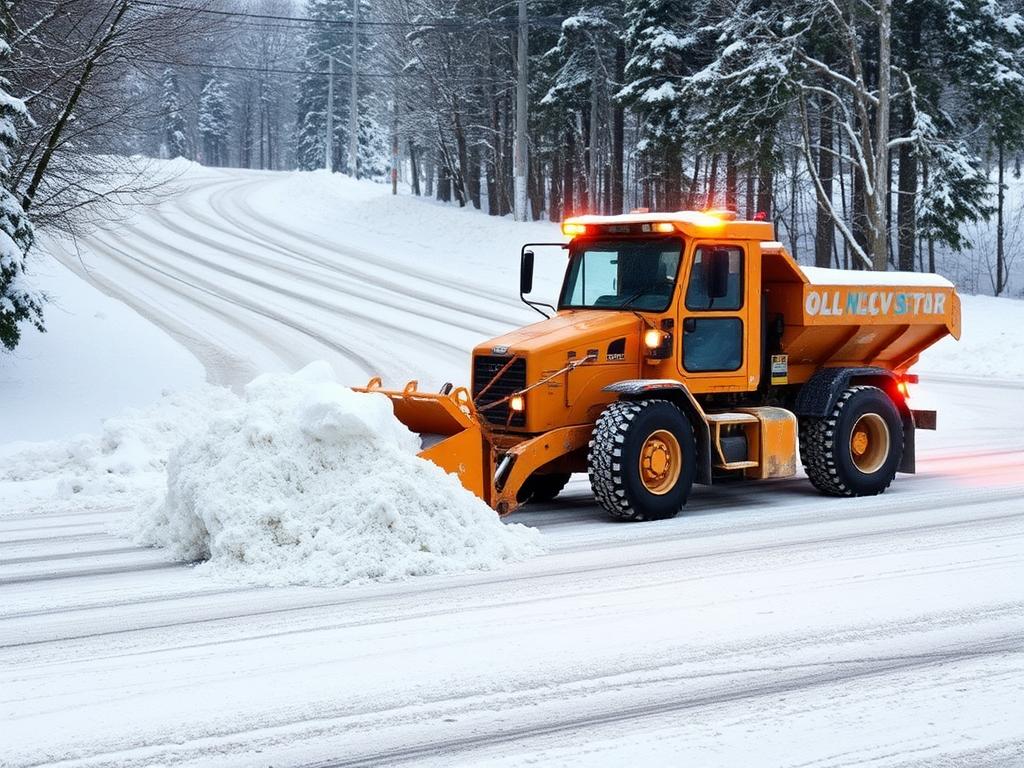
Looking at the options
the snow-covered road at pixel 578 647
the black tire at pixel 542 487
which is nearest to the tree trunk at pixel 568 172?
the black tire at pixel 542 487

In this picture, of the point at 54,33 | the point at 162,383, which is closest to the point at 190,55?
the point at 54,33

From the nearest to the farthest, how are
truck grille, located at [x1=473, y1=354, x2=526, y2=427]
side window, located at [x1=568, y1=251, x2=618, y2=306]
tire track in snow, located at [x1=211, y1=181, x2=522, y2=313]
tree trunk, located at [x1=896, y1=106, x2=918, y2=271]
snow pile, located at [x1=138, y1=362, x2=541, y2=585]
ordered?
snow pile, located at [x1=138, y1=362, x2=541, y2=585] → truck grille, located at [x1=473, y1=354, x2=526, y2=427] → side window, located at [x1=568, y1=251, x2=618, y2=306] → tire track in snow, located at [x1=211, y1=181, x2=522, y2=313] → tree trunk, located at [x1=896, y1=106, x2=918, y2=271]

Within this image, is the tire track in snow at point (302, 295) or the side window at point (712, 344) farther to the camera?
the tire track in snow at point (302, 295)

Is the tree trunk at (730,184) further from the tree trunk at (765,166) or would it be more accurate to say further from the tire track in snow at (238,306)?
the tire track in snow at (238,306)

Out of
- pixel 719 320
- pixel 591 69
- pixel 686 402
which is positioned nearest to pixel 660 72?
pixel 591 69

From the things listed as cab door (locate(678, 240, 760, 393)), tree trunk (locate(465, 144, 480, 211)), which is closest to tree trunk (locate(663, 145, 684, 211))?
tree trunk (locate(465, 144, 480, 211))

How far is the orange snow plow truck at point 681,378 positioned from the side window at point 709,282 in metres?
0.01

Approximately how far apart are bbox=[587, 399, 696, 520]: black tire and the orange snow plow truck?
0.01 metres

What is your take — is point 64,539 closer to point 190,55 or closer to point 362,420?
point 362,420

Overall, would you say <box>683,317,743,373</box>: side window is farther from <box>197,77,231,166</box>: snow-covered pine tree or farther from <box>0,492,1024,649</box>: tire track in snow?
<box>197,77,231,166</box>: snow-covered pine tree

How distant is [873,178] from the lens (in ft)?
86.4

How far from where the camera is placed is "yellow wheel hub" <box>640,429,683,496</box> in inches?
382

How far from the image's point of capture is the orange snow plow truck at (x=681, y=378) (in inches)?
377

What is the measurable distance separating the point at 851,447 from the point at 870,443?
35cm
